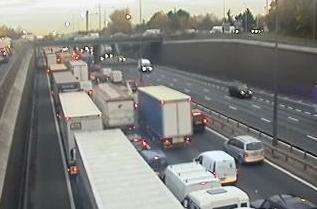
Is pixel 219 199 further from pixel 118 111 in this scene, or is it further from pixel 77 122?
pixel 118 111

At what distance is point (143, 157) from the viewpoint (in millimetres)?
24891

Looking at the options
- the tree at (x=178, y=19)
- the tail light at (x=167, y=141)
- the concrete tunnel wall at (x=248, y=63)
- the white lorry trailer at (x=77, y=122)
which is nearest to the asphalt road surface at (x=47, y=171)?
the white lorry trailer at (x=77, y=122)

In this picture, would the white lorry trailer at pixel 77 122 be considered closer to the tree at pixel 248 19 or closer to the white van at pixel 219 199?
the white van at pixel 219 199

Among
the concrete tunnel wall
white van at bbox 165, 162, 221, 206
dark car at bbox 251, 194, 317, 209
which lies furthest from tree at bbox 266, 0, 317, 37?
dark car at bbox 251, 194, 317, 209

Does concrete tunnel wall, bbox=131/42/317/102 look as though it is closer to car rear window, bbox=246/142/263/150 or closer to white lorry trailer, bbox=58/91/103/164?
car rear window, bbox=246/142/263/150

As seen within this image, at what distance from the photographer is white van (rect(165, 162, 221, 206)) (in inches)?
758

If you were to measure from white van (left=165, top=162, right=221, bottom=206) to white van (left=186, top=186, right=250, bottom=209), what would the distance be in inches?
46.8

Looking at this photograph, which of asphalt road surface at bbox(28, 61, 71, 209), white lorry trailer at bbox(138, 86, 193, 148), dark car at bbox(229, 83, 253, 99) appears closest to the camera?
asphalt road surface at bbox(28, 61, 71, 209)

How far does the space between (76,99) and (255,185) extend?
1340 centimetres

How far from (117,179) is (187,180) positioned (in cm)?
455

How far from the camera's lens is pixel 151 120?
33156 millimetres

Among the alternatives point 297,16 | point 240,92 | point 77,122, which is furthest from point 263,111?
point 297,16

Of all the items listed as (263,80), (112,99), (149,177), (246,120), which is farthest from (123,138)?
(263,80)

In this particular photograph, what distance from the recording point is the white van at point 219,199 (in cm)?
1708
